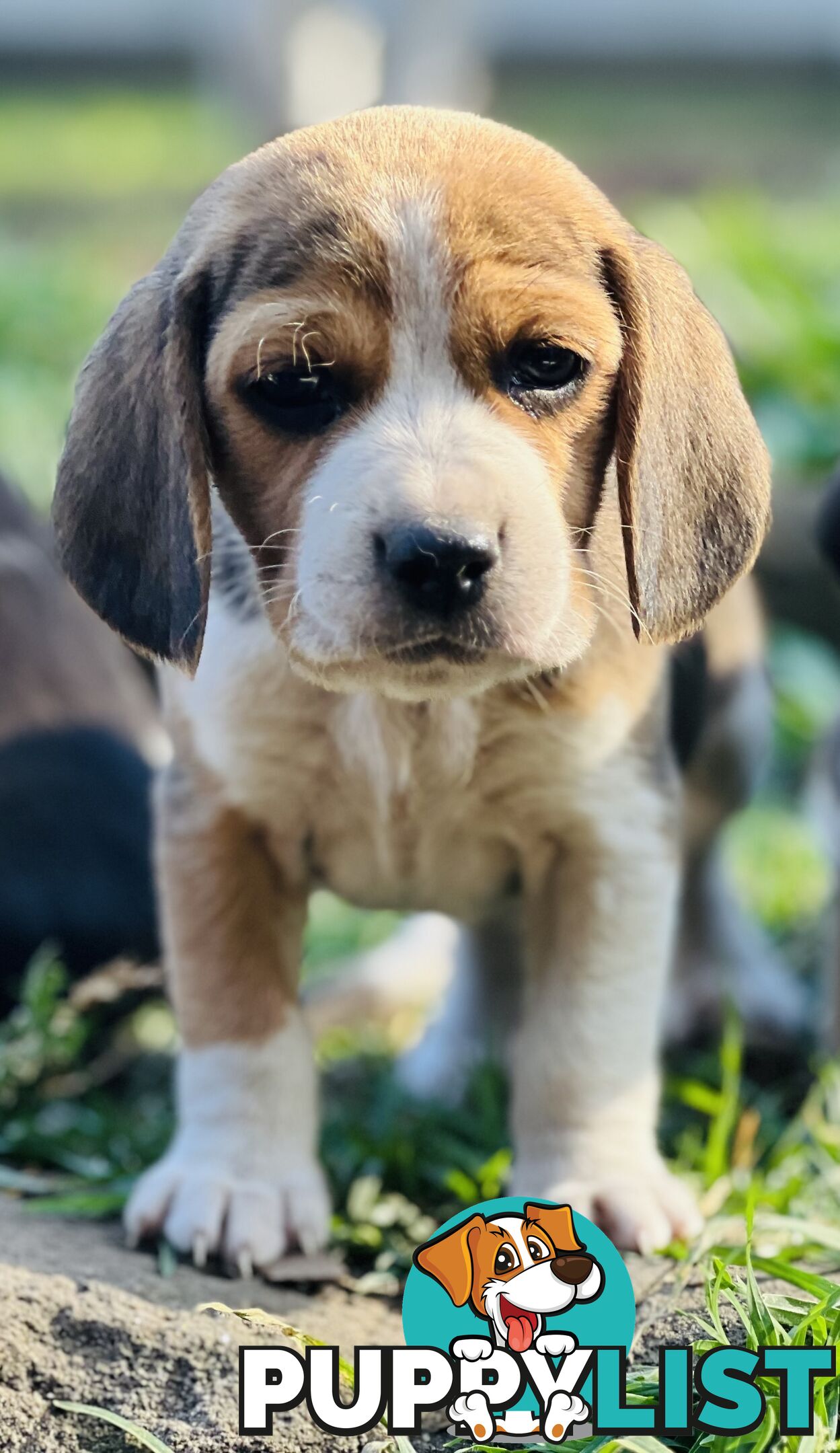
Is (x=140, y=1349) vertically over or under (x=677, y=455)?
under

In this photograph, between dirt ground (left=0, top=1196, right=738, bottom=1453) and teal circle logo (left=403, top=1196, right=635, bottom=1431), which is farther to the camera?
dirt ground (left=0, top=1196, right=738, bottom=1453)

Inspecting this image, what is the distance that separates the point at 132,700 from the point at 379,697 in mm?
2560

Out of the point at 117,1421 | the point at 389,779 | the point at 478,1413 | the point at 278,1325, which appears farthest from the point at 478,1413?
the point at 389,779

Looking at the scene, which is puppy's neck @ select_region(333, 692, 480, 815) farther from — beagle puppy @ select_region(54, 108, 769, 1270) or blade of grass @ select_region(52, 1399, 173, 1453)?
blade of grass @ select_region(52, 1399, 173, 1453)

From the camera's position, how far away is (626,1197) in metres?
3.89

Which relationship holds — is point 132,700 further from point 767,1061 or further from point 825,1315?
point 825,1315

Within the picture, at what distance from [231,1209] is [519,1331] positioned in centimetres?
103

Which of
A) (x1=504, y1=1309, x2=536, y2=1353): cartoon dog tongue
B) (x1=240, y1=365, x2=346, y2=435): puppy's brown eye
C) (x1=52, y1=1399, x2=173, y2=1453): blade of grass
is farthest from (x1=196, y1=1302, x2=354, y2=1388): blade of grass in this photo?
(x1=240, y1=365, x2=346, y2=435): puppy's brown eye

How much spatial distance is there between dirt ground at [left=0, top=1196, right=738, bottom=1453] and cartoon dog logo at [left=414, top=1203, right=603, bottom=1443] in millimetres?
252

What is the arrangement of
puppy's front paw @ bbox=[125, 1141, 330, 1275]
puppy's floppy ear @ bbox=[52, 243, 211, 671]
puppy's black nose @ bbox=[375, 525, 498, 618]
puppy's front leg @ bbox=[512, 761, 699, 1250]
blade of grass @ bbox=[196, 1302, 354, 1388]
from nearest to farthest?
puppy's black nose @ bbox=[375, 525, 498, 618]
blade of grass @ bbox=[196, 1302, 354, 1388]
puppy's floppy ear @ bbox=[52, 243, 211, 671]
puppy's front paw @ bbox=[125, 1141, 330, 1275]
puppy's front leg @ bbox=[512, 761, 699, 1250]

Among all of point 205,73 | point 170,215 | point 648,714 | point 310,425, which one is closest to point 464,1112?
point 648,714

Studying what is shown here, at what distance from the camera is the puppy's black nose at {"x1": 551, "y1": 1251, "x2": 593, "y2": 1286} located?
10.0 ft

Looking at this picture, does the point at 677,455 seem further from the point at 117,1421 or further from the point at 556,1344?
the point at 117,1421

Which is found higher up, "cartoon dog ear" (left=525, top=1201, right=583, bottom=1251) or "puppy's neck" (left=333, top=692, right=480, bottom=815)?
"puppy's neck" (left=333, top=692, right=480, bottom=815)
